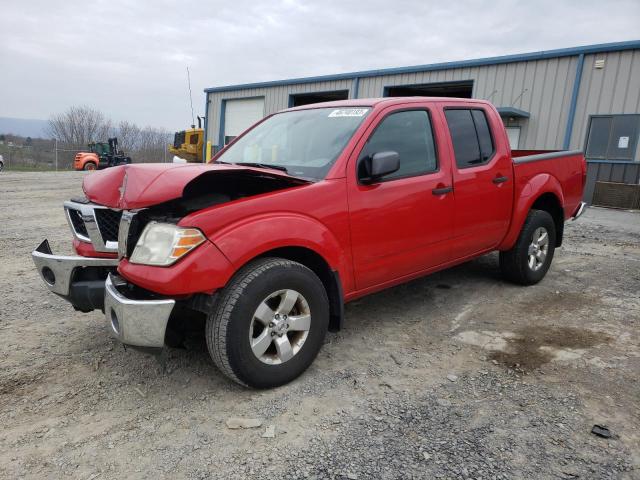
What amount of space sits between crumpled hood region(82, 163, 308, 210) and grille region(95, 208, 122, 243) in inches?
5.0

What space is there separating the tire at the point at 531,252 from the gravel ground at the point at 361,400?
1.70 feet

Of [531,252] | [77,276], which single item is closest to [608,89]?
[531,252]

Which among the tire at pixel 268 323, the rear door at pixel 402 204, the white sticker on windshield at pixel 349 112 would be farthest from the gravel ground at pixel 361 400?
the white sticker on windshield at pixel 349 112

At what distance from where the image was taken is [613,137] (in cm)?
1284

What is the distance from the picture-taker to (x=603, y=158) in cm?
1316

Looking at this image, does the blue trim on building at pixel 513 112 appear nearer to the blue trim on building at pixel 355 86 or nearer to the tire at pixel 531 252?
the blue trim on building at pixel 355 86

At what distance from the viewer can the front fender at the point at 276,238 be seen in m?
2.55

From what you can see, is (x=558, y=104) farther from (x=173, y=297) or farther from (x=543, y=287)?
(x=173, y=297)

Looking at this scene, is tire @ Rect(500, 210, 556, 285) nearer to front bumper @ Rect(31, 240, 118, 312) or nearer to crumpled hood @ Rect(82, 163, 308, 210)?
crumpled hood @ Rect(82, 163, 308, 210)

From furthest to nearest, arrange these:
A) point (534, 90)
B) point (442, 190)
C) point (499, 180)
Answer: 1. point (534, 90)
2. point (499, 180)
3. point (442, 190)

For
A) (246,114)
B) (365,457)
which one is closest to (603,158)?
(365,457)

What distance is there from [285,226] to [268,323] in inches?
23.0

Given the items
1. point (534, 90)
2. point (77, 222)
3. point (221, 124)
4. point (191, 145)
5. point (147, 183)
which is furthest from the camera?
point (221, 124)

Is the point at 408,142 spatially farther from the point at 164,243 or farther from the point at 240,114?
the point at 240,114
